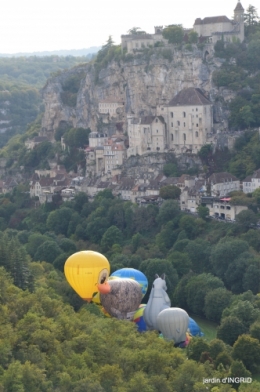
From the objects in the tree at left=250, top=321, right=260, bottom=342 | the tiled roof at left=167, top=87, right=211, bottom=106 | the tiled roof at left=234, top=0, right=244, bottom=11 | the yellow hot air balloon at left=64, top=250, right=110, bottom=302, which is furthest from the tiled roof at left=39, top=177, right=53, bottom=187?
the tree at left=250, top=321, right=260, bottom=342

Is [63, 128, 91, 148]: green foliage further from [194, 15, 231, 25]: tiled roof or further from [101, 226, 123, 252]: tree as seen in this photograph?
[101, 226, 123, 252]: tree

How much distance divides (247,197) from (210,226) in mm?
2816

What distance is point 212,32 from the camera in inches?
3597

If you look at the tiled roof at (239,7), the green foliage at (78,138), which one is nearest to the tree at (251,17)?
the tiled roof at (239,7)

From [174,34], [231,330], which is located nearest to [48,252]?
[231,330]

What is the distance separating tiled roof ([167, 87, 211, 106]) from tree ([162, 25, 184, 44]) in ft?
21.7

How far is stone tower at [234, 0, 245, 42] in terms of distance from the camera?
92062 millimetres

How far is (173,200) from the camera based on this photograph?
78938mm

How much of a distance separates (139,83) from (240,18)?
8775 mm

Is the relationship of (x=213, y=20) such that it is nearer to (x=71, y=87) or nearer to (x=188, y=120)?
(x=188, y=120)

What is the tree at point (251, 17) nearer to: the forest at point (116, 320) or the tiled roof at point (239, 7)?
the tiled roof at point (239, 7)

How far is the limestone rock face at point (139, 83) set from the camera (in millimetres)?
89000

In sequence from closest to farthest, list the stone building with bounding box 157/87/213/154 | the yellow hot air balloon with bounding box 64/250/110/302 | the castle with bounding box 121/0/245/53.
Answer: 1. the yellow hot air balloon with bounding box 64/250/110/302
2. the stone building with bounding box 157/87/213/154
3. the castle with bounding box 121/0/245/53

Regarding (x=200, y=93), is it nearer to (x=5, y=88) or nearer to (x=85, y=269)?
(x=85, y=269)
